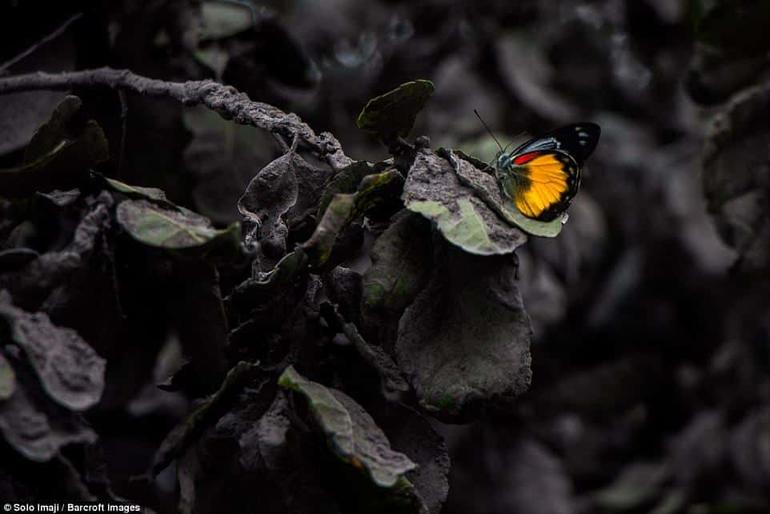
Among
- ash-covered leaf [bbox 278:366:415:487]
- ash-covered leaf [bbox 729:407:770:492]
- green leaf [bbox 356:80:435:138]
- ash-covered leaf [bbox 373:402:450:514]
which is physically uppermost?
green leaf [bbox 356:80:435:138]

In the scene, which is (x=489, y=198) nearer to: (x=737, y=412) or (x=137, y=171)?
(x=137, y=171)

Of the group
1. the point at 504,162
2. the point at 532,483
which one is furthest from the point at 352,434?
the point at 532,483

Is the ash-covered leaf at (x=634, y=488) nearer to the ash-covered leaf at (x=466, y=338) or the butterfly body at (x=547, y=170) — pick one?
the butterfly body at (x=547, y=170)

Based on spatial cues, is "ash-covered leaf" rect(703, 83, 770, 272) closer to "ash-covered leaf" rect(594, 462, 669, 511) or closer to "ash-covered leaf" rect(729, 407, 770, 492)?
"ash-covered leaf" rect(729, 407, 770, 492)

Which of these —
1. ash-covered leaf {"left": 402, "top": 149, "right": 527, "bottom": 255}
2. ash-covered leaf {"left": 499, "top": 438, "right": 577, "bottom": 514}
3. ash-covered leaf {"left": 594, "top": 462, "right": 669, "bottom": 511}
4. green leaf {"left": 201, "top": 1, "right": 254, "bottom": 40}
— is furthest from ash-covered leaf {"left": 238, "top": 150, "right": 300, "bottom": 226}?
ash-covered leaf {"left": 594, "top": 462, "right": 669, "bottom": 511}

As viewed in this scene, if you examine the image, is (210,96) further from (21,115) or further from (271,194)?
(21,115)

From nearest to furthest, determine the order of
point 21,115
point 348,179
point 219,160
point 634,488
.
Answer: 1. point 348,179
2. point 21,115
3. point 219,160
4. point 634,488

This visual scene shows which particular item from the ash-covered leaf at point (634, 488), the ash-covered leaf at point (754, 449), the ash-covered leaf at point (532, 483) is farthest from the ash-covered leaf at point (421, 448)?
the ash-covered leaf at point (634, 488)
